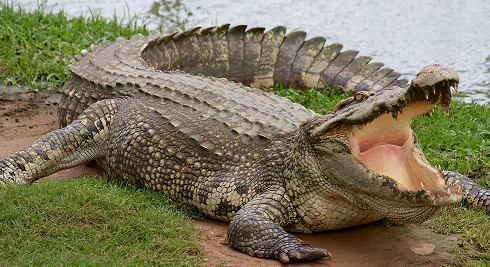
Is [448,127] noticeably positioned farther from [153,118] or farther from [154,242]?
[154,242]

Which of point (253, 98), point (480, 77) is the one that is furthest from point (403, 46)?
point (253, 98)

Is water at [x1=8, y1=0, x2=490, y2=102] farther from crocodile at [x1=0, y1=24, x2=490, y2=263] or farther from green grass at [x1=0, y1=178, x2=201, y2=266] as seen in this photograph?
green grass at [x1=0, y1=178, x2=201, y2=266]

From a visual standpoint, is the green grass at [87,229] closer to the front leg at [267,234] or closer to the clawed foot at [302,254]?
the front leg at [267,234]

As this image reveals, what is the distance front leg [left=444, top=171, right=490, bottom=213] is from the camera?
367cm

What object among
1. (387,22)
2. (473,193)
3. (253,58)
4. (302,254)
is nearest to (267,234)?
(302,254)

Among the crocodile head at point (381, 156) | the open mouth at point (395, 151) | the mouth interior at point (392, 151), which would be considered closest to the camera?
the crocodile head at point (381, 156)

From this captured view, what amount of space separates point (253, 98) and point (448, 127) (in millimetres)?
2225

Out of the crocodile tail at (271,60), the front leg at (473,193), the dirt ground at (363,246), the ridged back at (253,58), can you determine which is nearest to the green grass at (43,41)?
the ridged back at (253,58)

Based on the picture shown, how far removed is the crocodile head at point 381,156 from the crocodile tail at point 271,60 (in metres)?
2.74

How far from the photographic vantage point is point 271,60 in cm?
605

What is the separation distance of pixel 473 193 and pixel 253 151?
1.78m

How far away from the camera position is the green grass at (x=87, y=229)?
9.25 ft

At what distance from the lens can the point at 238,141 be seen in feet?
12.1

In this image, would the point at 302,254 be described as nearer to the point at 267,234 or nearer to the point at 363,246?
the point at 267,234
